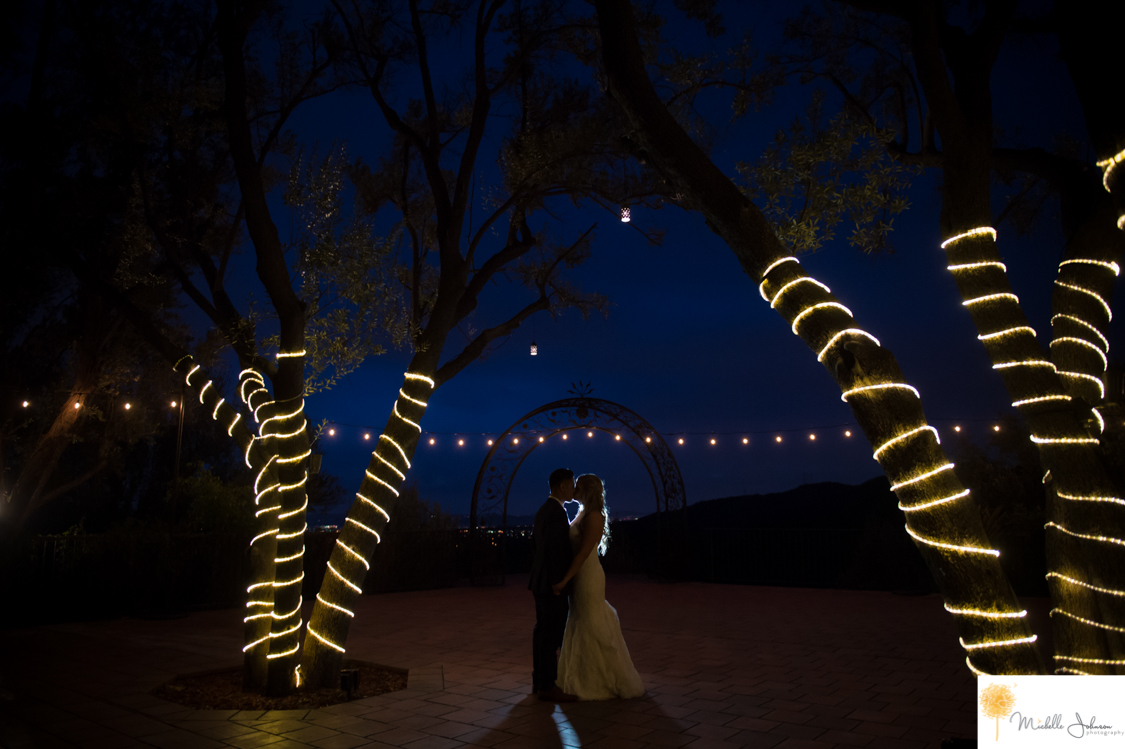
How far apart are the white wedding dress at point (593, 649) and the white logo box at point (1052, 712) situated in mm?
2808

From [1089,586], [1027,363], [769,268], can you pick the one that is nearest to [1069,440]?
[1027,363]

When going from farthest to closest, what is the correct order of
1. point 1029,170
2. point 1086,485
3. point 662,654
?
1. point 662,654
2. point 1029,170
3. point 1086,485

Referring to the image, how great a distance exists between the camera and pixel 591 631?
4758 mm

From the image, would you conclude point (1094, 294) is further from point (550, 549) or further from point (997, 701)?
point (550, 549)

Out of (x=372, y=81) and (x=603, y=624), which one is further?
(x=372, y=81)

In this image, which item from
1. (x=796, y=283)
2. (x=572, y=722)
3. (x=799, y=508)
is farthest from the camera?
(x=799, y=508)

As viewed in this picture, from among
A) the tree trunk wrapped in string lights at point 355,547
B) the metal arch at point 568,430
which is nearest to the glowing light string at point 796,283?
the tree trunk wrapped in string lights at point 355,547

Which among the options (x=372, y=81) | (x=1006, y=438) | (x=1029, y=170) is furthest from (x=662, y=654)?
(x=1006, y=438)

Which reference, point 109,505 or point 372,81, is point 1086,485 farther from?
point 109,505

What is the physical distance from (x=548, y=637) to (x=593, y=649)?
310mm

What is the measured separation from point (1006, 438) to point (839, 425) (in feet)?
9.35

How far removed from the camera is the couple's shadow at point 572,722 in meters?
3.84

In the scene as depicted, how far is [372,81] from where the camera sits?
5832mm

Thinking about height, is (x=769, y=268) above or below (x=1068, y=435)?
above
